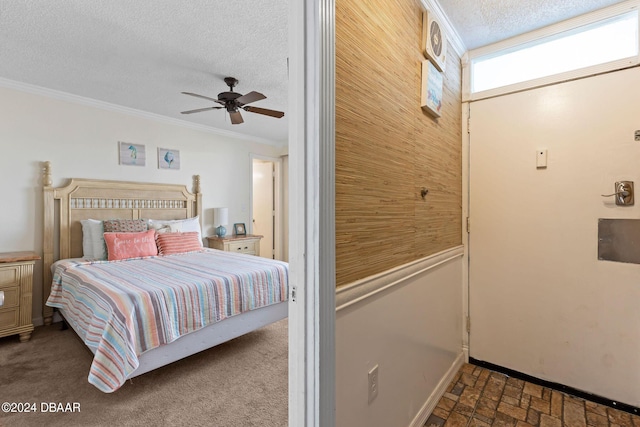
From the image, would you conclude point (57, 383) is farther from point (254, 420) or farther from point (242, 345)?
point (254, 420)

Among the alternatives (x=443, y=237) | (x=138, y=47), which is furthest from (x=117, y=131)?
(x=443, y=237)

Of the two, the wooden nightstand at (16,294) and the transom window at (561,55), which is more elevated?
the transom window at (561,55)

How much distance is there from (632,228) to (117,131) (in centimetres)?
505

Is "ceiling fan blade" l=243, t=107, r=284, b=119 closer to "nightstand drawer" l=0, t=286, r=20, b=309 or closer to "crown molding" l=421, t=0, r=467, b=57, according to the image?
"crown molding" l=421, t=0, r=467, b=57

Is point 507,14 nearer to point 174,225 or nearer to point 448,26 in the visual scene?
point 448,26

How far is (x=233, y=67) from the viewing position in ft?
8.97

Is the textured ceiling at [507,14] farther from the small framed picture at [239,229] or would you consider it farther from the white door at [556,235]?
the small framed picture at [239,229]

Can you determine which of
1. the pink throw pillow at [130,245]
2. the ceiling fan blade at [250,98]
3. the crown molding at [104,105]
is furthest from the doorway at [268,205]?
the ceiling fan blade at [250,98]

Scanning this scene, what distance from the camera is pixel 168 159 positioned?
429 cm

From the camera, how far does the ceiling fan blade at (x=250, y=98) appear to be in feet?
8.42

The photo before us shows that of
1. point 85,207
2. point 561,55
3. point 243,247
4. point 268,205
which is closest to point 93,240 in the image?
point 85,207

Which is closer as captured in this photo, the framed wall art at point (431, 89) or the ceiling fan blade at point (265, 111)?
the framed wall art at point (431, 89)

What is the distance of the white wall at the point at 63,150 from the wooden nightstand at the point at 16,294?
449 mm

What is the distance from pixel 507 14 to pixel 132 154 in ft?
13.9
